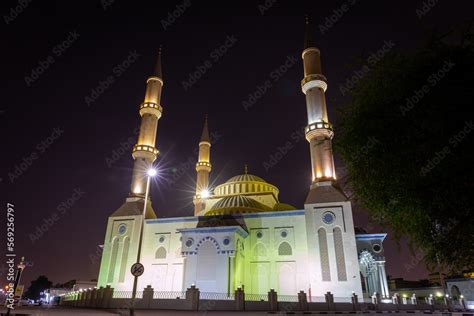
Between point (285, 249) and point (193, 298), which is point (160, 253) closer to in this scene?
point (285, 249)

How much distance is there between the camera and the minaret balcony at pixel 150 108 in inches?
1416

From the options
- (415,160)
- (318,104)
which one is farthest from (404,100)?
(318,104)

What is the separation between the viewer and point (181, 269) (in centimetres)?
3002

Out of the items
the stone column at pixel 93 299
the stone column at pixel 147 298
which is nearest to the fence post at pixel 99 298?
the stone column at pixel 93 299

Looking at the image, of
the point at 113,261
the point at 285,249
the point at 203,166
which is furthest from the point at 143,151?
the point at 285,249

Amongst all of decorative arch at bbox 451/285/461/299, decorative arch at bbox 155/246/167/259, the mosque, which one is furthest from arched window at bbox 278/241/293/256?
decorative arch at bbox 451/285/461/299

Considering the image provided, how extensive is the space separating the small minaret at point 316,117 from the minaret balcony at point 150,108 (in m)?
16.4

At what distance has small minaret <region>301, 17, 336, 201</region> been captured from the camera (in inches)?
1158

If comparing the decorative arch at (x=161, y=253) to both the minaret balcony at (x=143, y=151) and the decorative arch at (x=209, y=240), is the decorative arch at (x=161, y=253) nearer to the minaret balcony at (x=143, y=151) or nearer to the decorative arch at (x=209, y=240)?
the decorative arch at (x=209, y=240)

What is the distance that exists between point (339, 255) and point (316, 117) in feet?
43.0

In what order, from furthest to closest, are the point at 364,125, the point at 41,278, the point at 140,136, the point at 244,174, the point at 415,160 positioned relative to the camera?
the point at 41,278 < the point at 244,174 < the point at 140,136 < the point at 364,125 < the point at 415,160

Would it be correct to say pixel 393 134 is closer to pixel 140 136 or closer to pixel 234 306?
pixel 234 306

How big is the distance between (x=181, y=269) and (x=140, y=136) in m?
15.0

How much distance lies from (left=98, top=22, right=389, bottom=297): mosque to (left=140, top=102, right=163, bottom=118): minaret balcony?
0.36 ft
